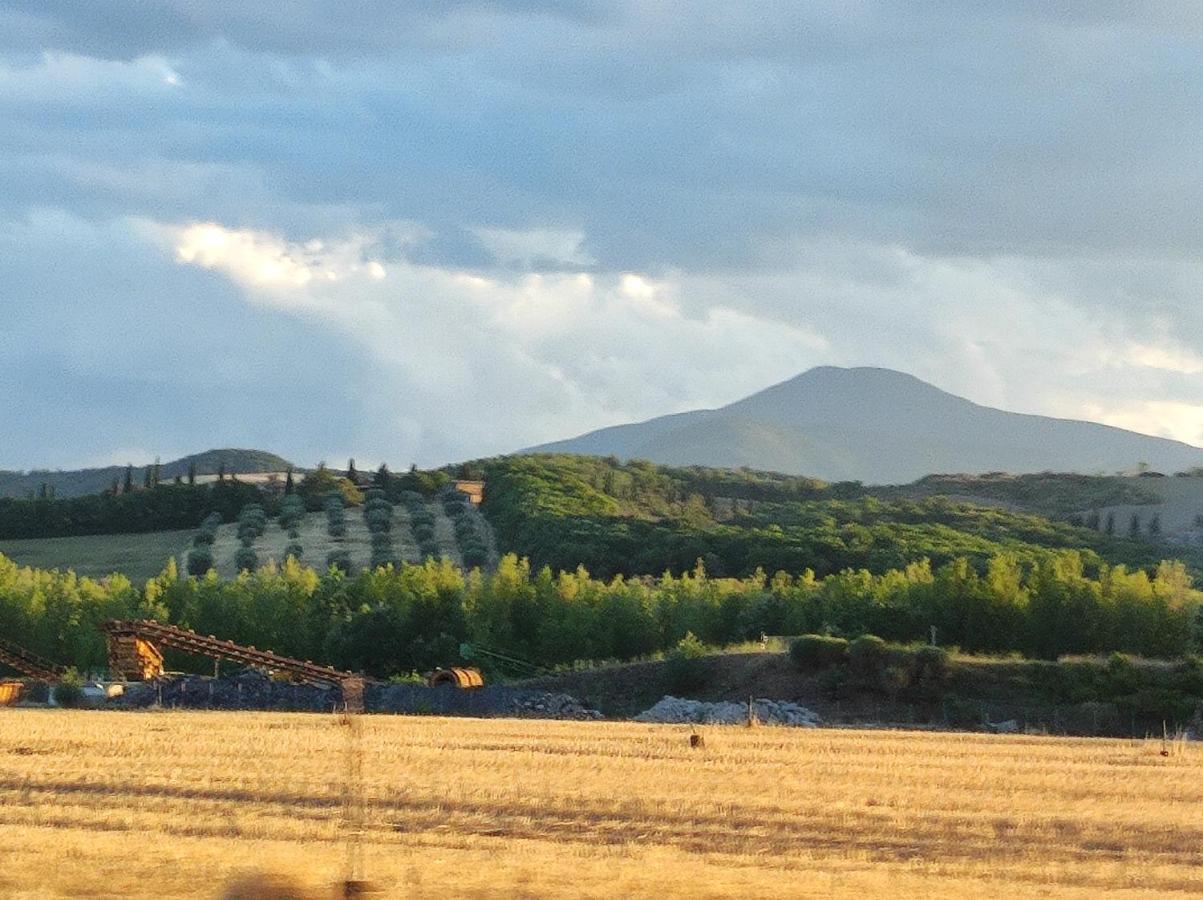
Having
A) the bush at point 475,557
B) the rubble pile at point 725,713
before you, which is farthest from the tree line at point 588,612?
the bush at point 475,557

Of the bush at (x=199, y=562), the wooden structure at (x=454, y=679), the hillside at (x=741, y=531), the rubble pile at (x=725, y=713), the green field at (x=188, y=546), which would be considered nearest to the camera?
the rubble pile at (x=725, y=713)

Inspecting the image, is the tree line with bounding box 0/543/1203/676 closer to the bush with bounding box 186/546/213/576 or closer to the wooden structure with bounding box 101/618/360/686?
the wooden structure with bounding box 101/618/360/686

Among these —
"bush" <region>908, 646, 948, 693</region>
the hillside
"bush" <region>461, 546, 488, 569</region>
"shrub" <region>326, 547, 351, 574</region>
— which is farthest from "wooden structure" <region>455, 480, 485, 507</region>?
"bush" <region>908, 646, 948, 693</region>

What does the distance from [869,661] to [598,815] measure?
46.1 m

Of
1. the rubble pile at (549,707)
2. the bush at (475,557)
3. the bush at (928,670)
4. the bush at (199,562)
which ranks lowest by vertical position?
the rubble pile at (549,707)

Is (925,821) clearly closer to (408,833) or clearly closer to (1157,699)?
(408,833)

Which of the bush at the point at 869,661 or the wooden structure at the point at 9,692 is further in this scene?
the bush at the point at 869,661

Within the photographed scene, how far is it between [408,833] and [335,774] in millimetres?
8293

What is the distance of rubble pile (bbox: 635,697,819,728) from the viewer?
203ft

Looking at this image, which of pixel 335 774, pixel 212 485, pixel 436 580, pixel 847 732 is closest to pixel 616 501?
pixel 212 485

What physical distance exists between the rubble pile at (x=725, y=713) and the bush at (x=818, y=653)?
4.20m

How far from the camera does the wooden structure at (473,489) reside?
Result: 16938cm

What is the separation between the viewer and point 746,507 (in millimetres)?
182250

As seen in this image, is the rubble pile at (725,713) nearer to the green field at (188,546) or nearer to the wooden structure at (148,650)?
the wooden structure at (148,650)
